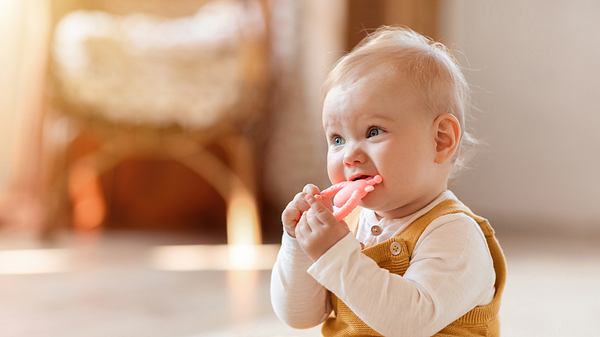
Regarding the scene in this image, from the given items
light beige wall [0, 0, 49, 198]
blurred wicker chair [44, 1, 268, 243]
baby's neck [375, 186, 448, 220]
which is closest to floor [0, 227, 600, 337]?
blurred wicker chair [44, 1, 268, 243]

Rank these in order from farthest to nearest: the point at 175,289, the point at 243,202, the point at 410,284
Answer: the point at 243,202
the point at 175,289
the point at 410,284

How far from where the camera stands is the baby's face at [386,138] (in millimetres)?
842

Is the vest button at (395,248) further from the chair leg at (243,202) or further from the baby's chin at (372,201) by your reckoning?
the chair leg at (243,202)

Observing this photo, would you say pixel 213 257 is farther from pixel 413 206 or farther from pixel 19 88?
pixel 413 206

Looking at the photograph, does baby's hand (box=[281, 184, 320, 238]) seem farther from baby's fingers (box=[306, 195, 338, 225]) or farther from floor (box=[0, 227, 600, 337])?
floor (box=[0, 227, 600, 337])

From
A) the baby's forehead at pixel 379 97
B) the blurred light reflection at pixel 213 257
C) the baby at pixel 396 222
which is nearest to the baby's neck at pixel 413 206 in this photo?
the baby at pixel 396 222

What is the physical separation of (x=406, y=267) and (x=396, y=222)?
7 cm

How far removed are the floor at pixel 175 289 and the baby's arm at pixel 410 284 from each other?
54cm

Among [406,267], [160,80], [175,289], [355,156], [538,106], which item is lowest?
[175,289]

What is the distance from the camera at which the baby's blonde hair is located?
2.80ft

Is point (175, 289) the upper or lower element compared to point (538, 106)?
lower

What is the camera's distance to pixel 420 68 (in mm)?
855

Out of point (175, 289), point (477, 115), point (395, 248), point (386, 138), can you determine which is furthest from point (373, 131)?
point (477, 115)

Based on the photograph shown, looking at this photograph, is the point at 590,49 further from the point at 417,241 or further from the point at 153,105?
the point at 417,241
